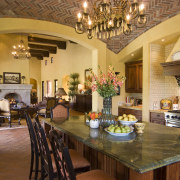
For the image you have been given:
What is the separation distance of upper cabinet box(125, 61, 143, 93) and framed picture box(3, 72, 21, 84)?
6.31 metres

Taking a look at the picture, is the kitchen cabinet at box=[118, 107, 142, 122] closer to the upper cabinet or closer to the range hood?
the upper cabinet

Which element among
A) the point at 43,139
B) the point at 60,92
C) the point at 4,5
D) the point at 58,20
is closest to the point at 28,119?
the point at 43,139

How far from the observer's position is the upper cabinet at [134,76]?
218 inches

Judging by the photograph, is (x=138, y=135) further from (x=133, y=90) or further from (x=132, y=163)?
(x=133, y=90)

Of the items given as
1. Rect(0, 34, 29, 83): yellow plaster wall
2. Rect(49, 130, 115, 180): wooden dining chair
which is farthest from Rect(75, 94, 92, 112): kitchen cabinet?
Rect(49, 130, 115, 180): wooden dining chair

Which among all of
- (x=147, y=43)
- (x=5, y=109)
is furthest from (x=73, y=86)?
(x=147, y=43)

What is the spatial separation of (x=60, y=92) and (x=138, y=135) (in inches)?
361

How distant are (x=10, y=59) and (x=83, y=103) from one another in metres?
4.64

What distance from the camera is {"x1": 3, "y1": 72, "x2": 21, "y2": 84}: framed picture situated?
374 inches

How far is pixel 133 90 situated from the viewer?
575cm

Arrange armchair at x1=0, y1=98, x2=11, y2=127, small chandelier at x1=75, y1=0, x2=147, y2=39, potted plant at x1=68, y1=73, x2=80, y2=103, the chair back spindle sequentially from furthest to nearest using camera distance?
potted plant at x1=68, y1=73, x2=80, y2=103 → armchair at x1=0, y1=98, x2=11, y2=127 → small chandelier at x1=75, y1=0, x2=147, y2=39 → the chair back spindle

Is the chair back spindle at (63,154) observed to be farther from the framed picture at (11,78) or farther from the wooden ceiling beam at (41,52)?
the wooden ceiling beam at (41,52)

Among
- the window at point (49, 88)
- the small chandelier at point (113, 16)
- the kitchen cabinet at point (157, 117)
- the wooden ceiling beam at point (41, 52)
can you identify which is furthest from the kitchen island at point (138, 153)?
the wooden ceiling beam at point (41, 52)

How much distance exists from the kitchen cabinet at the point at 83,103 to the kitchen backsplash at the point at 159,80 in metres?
4.87
